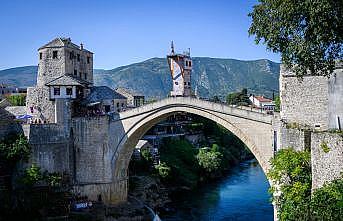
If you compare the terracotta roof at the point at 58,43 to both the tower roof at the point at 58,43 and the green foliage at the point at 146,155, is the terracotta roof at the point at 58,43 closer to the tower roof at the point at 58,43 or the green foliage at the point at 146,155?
the tower roof at the point at 58,43

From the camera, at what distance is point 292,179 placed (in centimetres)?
1938

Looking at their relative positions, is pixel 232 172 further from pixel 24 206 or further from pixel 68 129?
pixel 24 206

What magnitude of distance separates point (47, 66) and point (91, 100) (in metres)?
4.48

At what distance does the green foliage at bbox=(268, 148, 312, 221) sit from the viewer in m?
18.1

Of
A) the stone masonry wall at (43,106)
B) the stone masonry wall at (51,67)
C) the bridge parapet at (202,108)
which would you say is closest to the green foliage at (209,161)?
the bridge parapet at (202,108)

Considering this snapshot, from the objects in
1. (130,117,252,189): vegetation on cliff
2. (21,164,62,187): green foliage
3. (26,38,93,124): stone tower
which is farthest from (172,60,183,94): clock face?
(21,164,62,187): green foliage

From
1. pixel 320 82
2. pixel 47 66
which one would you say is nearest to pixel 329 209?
pixel 320 82

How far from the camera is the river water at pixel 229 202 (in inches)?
1238

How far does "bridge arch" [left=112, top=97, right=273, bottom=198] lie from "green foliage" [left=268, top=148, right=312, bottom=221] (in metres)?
4.30

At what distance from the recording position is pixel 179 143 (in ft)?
162

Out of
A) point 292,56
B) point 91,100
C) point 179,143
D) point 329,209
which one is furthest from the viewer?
point 179,143

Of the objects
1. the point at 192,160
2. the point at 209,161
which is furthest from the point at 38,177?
the point at 209,161

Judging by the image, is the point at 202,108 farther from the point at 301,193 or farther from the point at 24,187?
the point at 24,187

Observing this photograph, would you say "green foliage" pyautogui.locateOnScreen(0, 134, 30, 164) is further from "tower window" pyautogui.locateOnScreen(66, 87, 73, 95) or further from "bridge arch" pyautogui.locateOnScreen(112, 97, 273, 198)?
"bridge arch" pyautogui.locateOnScreen(112, 97, 273, 198)
